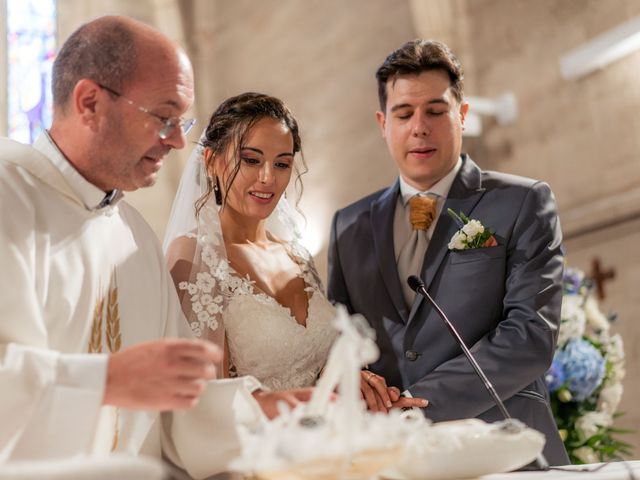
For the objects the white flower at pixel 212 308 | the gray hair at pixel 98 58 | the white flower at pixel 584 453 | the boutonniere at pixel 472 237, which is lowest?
the white flower at pixel 584 453

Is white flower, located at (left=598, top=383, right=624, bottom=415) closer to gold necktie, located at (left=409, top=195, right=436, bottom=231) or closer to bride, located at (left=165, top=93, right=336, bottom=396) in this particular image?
gold necktie, located at (left=409, top=195, right=436, bottom=231)

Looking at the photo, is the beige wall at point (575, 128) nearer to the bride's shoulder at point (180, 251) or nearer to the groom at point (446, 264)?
the groom at point (446, 264)

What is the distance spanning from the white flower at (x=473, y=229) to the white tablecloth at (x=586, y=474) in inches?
44.8

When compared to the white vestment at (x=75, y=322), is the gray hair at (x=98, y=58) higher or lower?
higher

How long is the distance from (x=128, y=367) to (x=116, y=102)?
2.94 feet

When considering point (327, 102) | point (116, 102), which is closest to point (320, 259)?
point (327, 102)

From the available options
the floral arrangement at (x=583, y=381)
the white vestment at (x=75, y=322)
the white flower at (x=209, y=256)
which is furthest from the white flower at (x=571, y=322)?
the white vestment at (x=75, y=322)

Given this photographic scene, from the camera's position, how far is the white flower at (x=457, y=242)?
3465 mm

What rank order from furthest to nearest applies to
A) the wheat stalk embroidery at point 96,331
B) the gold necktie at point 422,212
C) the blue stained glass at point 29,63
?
the blue stained glass at point 29,63, the gold necktie at point 422,212, the wheat stalk embroidery at point 96,331

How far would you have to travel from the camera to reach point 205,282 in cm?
334

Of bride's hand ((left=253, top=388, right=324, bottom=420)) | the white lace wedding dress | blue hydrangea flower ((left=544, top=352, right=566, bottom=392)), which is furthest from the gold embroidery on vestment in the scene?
blue hydrangea flower ((left=544, top=352, right=566, bottom=392))

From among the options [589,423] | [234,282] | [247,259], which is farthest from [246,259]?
[589,423]

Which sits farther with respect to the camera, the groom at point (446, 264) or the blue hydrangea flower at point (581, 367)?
the blue hydrangea flower at point (581, 367)

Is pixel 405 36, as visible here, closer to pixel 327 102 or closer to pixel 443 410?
pixel 327 102
